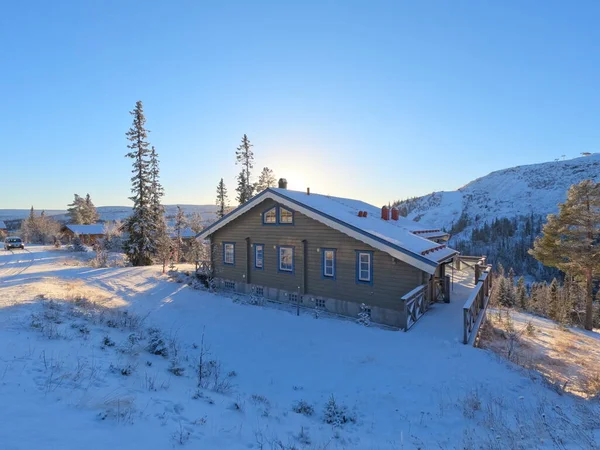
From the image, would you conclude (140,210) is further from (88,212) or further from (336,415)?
(88,212)

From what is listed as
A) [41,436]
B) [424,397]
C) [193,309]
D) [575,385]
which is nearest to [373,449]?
[424,397]

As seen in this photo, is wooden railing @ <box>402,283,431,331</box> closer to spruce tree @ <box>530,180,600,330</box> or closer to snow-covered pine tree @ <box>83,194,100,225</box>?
spruce tree @ <box>530,180,600,330</box>

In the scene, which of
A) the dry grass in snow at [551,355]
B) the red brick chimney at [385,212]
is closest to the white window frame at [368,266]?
the dry grass in snow at [551,355]

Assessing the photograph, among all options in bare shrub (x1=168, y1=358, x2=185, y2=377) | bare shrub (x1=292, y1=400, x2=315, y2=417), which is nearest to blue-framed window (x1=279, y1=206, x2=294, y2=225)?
bare shrub (x1=168, y1=358, x2=185, y2=377)

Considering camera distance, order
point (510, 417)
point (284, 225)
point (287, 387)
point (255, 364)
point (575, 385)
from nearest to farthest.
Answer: point (510, 417)
point (287, 387)
point (575, 385)
point (255, 364)
point (284, 225)

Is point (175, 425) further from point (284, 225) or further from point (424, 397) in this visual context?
point (284, 225)

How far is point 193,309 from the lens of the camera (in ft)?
52.9

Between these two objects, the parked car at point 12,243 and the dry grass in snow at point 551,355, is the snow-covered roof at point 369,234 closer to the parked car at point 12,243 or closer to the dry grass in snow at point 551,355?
the dry grass in snow at point 551,355

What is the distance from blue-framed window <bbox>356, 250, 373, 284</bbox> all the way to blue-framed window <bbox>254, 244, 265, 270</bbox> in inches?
242

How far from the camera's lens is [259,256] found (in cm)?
1881

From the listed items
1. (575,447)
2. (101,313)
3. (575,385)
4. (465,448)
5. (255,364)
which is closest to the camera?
(575,447)

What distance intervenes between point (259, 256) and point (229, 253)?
277 cm

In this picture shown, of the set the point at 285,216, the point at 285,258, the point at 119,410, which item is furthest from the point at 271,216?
the point at 119,410

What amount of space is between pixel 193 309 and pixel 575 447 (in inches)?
586
